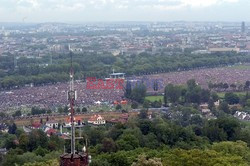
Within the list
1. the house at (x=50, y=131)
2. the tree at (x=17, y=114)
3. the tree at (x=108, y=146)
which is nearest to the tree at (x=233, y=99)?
the house at (x=50, y=131)

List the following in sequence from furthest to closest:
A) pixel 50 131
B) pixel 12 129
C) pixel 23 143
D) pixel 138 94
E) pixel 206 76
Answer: pixel 206 76 < pixel 138 94 < pixel 12 129 < pixel 50 131 < pixel 23 143

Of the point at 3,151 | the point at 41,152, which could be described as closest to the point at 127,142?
the point at 41,152

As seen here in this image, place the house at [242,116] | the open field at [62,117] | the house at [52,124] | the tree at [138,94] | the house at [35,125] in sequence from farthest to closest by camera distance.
→ the tree at [138,94] → the house at [242,116] → the open field at [62,117] → the house at [35,125] → the house at [52,124]

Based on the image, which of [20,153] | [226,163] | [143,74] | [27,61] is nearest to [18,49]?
[27,61]

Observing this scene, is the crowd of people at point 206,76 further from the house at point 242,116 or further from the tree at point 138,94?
the house at point 242,116

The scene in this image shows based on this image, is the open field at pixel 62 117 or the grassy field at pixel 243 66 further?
the grassy field at pixel 243 66

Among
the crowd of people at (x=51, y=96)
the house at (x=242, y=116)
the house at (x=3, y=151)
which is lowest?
the crowd of people at (x=51, y=96)

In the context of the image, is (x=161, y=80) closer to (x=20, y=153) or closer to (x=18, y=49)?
(x=20, y=153)

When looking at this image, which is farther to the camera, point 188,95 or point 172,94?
point 188,95

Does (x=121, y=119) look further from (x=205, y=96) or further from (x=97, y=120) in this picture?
(x=205, y=96)

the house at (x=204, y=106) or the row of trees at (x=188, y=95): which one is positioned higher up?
the row of trees at (x=188, y=95)

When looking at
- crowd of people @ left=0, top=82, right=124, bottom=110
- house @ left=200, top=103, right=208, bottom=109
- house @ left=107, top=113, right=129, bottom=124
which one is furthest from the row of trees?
house @ left=107, top=113, right=129, bottom=124
